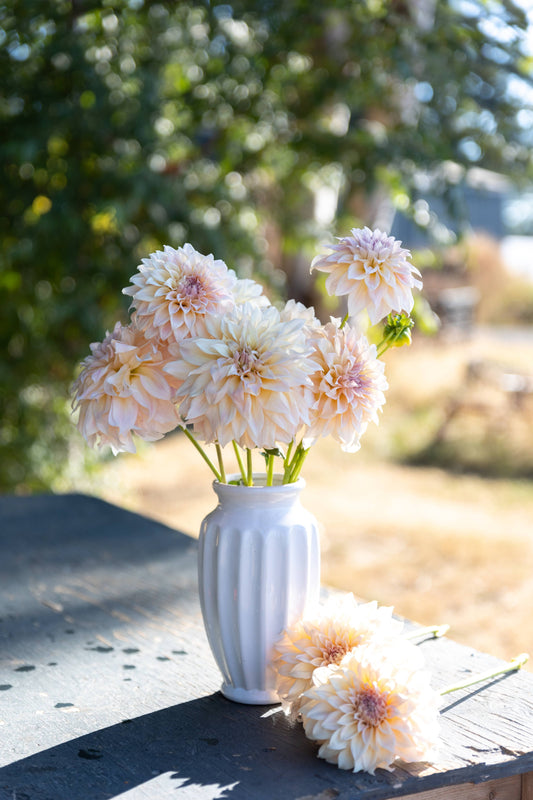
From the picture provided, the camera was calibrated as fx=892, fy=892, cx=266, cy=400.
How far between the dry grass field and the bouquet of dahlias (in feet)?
6.65

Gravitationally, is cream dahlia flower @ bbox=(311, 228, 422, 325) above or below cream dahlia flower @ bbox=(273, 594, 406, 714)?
above

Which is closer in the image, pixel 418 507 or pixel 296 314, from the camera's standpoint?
pixel 296 314

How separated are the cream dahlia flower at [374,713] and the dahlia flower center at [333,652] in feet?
0.13

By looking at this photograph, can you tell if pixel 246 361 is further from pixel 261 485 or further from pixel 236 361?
pixel 261 485

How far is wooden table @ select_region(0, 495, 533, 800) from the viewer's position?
770 millimetres

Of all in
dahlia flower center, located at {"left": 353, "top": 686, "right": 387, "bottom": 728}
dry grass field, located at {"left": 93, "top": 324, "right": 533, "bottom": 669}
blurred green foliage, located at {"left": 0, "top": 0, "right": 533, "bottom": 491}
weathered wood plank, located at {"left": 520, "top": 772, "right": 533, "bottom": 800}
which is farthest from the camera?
dry grass field, located at {"left": 93, "top": 324, "right": 533, "bottom": 669}

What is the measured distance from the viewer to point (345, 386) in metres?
0.83

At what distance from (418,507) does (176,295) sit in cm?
343

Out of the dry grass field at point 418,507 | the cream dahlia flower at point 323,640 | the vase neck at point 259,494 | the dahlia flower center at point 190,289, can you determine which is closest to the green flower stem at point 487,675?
the cream dahlia flower at point 323,640

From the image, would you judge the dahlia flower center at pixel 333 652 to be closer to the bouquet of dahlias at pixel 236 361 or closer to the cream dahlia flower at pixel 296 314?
the bouquet of dahlias at pixel 236 361

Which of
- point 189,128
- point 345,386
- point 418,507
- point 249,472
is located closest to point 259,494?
point 249,472

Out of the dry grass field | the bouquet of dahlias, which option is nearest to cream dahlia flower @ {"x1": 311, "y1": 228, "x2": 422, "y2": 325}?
the bouquet of dahlias

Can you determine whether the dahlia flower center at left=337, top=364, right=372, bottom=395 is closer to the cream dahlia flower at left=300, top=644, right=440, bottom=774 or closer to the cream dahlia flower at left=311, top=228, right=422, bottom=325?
the cream dahlia flower at left=311, top=228, right=422, bottom=325

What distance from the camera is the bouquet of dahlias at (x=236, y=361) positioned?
2.60 feet
